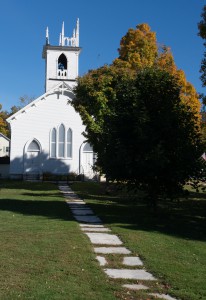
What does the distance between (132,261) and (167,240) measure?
2.77m

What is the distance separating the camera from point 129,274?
7781 millimetres

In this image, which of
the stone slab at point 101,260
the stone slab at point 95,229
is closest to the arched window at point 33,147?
the stone slab at point 95,229

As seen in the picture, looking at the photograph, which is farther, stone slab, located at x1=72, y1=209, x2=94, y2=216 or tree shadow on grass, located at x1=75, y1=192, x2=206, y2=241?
stone slab, located at x1=72, y1=209, x2=94, y2=216

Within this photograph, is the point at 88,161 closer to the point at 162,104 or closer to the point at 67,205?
the point at 67,205

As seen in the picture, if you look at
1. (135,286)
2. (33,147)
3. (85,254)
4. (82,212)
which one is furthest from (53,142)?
(135,286)

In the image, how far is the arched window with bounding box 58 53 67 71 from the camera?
42.9m

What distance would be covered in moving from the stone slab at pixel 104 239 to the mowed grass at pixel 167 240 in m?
0.24

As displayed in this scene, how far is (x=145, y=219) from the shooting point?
1535 centimetres

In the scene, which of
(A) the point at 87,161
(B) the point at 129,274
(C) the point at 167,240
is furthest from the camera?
(A) the point at 87,161

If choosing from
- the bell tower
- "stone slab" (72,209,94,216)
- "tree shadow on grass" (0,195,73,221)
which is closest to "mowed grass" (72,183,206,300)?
"stone slab" (72,209,94,216)

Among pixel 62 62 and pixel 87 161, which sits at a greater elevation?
pixel 62 62

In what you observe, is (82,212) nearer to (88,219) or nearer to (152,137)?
(88,219)

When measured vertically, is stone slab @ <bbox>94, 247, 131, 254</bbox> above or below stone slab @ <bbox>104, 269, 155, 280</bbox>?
above

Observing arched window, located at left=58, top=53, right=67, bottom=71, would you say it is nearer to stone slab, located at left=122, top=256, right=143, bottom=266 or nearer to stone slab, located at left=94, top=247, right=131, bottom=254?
stone slab, located at left=94, top=247, right=131, bottom=254
